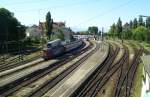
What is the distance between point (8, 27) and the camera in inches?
3585

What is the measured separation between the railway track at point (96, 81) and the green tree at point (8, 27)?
3012 centimetres

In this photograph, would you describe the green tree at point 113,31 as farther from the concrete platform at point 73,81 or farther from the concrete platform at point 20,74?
the concrete platform at point 20,74

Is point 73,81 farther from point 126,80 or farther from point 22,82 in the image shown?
point 126,80

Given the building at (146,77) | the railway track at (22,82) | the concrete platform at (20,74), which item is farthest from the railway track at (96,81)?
the concrete platform at (20,74)

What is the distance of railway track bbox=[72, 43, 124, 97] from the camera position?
4281cm

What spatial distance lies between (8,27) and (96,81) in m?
46.2

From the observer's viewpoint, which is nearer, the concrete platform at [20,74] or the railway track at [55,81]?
the railway track at [55,81]

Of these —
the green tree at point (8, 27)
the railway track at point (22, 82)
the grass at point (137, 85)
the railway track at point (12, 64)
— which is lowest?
the grass at point (137, 85)

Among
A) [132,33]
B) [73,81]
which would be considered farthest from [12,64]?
[132,33]

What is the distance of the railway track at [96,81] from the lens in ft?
140

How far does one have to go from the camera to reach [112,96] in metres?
41.3

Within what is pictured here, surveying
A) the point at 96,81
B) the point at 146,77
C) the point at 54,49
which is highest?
the point at 54,49

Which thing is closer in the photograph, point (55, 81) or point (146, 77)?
point (146, 77)

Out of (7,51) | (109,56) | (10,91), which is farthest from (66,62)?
(10,91)
